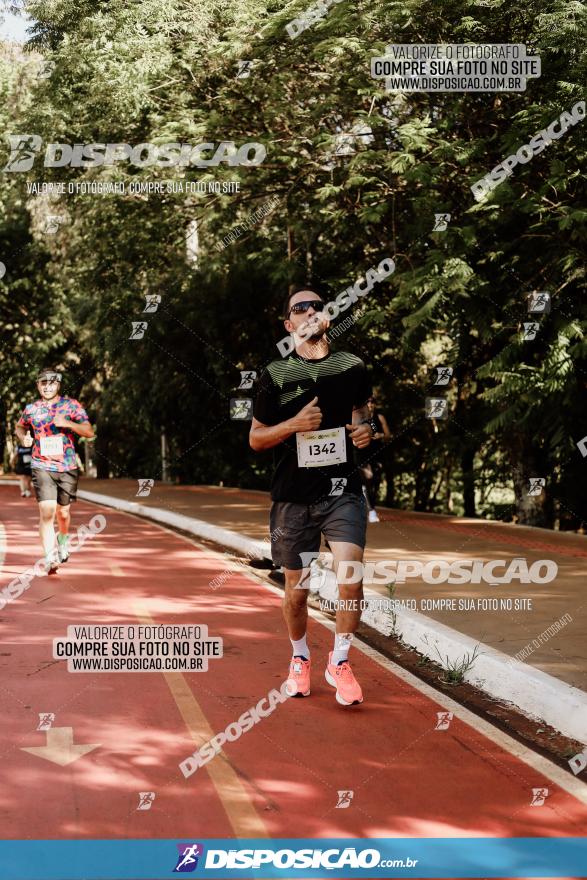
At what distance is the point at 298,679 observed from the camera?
6.36 meters

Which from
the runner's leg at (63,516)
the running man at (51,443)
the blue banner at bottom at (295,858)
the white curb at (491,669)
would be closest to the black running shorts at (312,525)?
the white curb at (491,669)

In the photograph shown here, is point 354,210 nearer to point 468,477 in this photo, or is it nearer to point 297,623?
point 468,477

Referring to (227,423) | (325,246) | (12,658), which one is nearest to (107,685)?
(12,658)

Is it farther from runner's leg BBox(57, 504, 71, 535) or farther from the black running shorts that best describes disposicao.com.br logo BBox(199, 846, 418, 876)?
runner's leg BBox(57, 504, 71, 535)

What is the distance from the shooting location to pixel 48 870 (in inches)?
157

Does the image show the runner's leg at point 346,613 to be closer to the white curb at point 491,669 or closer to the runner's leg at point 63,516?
the white curb at point 491,669

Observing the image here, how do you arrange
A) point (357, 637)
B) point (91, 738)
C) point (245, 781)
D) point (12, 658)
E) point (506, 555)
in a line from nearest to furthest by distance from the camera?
point (245, 781)
point (91, 738)
point (12, 658)
point (357, 637)
point (506, 555)

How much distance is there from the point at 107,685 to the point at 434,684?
2.09 m

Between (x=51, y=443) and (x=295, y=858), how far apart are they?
7692mm

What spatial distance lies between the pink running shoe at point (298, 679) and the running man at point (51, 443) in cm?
513

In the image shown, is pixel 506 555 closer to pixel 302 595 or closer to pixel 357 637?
pixel 357 637

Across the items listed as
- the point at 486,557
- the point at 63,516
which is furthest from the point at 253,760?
the point at 486,557

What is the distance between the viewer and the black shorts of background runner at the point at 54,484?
1120cm

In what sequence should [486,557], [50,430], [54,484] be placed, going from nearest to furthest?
1. [50,430]
2. [54,484]
3. [486,557]
